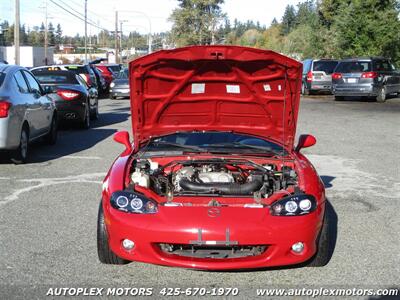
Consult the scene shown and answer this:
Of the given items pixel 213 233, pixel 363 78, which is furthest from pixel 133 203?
pixel 363 78

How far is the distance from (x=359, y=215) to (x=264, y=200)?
7.51ft

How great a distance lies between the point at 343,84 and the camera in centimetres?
2422

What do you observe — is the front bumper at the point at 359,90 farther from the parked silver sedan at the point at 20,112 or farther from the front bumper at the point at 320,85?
the parked silver sedan at the point at 20,112

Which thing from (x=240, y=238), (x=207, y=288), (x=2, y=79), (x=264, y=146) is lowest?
(x=207, y=288)

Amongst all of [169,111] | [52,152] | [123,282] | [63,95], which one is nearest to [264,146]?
[169,111]

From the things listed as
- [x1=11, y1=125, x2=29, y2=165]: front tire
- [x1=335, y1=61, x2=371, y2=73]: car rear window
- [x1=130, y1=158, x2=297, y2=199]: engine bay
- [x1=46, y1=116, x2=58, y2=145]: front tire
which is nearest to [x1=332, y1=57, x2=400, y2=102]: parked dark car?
[x1=335, y1=61, x2=371, y2=73]: car rear window

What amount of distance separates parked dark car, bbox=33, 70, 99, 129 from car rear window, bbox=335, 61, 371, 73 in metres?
12.0

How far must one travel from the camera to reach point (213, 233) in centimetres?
450

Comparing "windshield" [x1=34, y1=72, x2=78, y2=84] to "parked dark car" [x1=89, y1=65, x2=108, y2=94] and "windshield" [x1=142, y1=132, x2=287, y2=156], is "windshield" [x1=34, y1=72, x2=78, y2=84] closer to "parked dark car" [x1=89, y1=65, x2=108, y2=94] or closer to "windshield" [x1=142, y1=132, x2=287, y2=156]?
"windshield" [x1=142, y1=132, x2=287, y2=156]

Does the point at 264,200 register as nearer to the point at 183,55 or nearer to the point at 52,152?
the point at 183,55

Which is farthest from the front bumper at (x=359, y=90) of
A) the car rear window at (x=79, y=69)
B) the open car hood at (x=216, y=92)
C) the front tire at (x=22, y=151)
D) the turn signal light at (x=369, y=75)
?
the open car hood at (x=216, y=92)

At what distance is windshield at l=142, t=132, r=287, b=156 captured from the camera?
5.87 metres

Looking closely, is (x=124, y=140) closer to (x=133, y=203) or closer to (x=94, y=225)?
(x=94, y=225)

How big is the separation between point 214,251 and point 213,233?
7.3 inches
